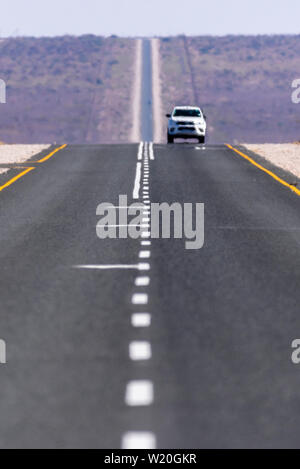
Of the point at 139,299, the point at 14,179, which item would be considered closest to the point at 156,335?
the point at 139,299

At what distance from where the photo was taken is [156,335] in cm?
878

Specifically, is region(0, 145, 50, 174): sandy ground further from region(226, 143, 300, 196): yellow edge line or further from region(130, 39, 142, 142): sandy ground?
region(130, 39, 142, 142): sandy ground

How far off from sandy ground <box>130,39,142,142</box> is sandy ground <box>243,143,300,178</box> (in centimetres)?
3920

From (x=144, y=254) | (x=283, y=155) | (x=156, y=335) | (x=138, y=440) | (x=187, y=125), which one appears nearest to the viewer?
(x=138, y=440)

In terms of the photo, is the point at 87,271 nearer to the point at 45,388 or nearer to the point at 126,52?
the point at 45,388

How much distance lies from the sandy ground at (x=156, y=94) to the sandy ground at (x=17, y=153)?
34.1 meters

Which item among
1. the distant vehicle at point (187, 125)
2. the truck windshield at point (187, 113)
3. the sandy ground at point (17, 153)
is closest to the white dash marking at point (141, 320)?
the sandy ground at point (17, 153)

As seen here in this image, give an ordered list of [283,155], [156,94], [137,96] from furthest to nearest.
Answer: [137,96] < [156,94] < [283,155]

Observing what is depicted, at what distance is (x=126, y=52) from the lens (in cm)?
14912

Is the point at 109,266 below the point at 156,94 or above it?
below

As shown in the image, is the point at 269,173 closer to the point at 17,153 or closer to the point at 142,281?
the point at 17,153

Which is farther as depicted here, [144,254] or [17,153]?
[17,153]

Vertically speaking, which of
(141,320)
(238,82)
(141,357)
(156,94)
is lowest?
(141,357)

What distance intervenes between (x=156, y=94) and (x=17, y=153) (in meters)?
Answer: 72.5
